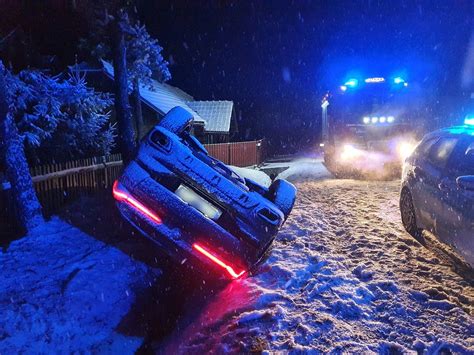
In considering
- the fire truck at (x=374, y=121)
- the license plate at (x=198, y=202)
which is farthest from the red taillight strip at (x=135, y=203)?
the fire truck at (x=374, y=121)

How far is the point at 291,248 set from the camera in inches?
232

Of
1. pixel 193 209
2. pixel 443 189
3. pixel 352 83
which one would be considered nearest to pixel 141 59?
pixel 352 83

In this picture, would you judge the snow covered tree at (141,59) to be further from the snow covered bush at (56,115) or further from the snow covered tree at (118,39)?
the snow covered bush at (56,115)

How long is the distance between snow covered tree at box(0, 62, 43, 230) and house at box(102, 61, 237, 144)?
12.7m

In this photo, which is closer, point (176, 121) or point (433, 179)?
point (176, 121)

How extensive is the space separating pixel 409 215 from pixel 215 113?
942 inches

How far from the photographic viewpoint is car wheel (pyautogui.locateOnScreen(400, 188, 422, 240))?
630 centimetres

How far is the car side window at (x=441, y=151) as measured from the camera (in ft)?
18.4

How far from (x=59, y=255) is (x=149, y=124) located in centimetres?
1553

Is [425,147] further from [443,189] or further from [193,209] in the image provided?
[193,209]

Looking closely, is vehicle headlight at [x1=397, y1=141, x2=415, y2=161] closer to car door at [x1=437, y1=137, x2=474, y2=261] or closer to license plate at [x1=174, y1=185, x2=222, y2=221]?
car door at [x1=437, y1=137, x2=474, y2=261]

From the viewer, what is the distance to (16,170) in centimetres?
633

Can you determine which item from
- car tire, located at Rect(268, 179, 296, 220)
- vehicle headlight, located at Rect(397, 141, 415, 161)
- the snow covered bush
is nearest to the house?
the snow covered bush

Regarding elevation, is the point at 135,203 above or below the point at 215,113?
above
